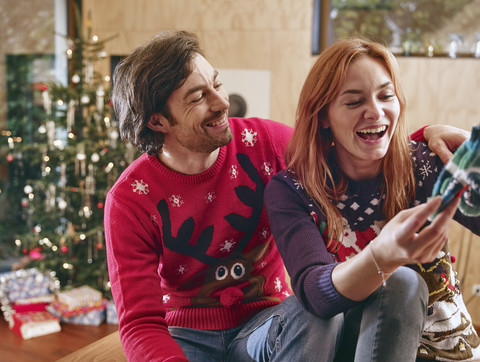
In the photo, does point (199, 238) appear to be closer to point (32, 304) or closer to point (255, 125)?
point (255, 125)

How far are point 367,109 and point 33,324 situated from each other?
2.52m

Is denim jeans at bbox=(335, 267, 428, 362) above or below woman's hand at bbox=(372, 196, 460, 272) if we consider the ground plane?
below

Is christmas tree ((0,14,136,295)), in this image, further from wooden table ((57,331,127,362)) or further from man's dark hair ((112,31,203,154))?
man's dark hair ((112,31,203,154))

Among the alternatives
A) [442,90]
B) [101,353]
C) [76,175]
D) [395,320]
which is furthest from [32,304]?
[442,90]

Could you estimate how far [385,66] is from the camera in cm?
136

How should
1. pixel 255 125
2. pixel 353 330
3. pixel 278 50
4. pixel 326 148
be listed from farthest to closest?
1. pixel 278 50
2. pixel 255 125
3. pixel 326 148
4. pixel 353 330

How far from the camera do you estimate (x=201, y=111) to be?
4.99 ft

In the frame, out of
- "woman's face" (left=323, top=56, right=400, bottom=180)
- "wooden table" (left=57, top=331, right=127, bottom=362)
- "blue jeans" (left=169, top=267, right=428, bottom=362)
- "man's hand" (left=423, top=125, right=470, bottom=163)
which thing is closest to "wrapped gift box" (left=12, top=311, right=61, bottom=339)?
"wooden table" (left=57, top=331, right=127, bottom=362)

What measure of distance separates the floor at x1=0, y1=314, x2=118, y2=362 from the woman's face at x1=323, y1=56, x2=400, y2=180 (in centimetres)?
211

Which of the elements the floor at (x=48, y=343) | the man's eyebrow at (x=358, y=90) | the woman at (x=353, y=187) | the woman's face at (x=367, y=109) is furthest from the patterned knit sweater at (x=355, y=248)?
the floor at (x=48, y=343)

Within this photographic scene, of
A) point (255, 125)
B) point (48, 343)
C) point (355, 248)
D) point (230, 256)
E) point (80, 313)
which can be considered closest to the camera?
point (355, 248)

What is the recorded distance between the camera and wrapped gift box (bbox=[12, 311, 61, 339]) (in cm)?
303

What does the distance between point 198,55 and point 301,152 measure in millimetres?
422

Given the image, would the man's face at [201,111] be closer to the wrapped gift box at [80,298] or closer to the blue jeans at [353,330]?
the blue jeans at [353,330]
